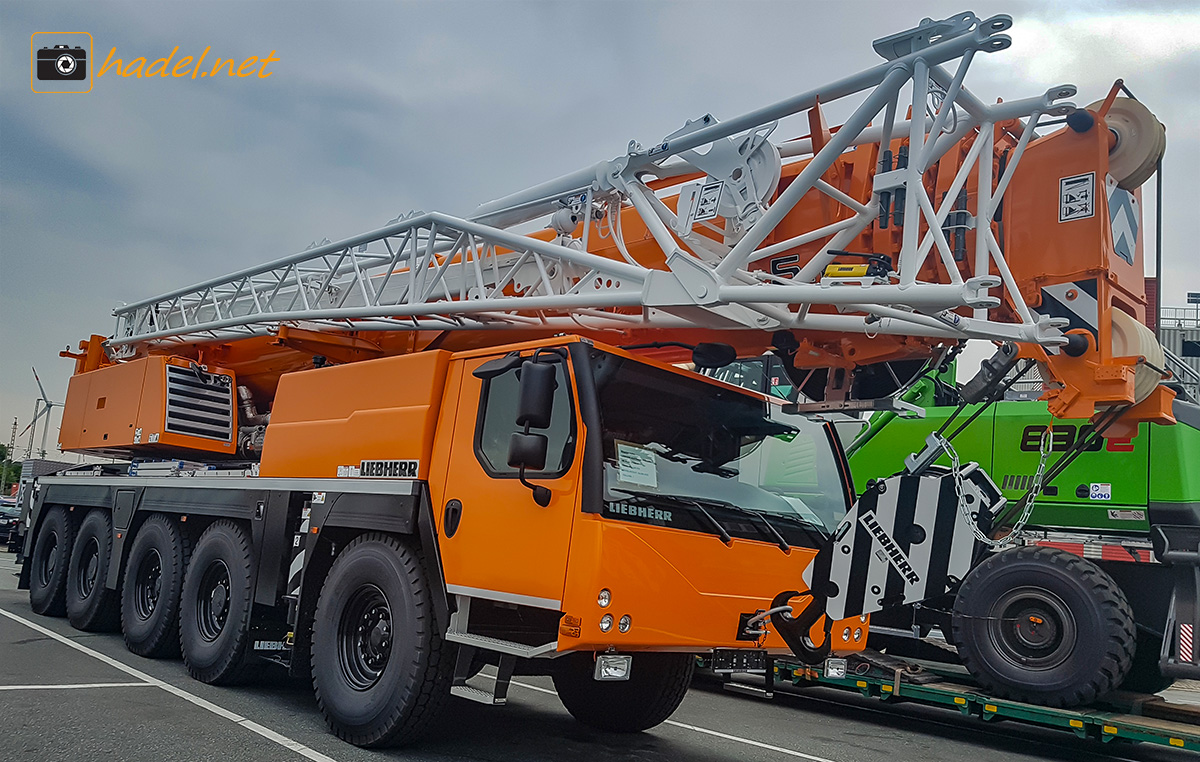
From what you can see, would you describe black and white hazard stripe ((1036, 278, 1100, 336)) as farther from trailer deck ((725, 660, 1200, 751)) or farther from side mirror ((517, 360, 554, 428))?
side mirror ((517, 360, 554, 428))

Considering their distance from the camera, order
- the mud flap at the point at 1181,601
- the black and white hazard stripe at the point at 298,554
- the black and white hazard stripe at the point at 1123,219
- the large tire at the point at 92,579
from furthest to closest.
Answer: the large tire at the point at 92,579, the mud flap at the point at 1181,601, the black and white hazard stripe at the point at 298,554, the black and white hazard stripe at the point at 1123,219

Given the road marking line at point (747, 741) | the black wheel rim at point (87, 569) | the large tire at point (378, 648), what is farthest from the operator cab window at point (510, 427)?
the black wheel rim at point (87, 569)

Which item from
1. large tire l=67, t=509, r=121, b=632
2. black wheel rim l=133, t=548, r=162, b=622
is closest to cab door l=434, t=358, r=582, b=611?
black wheel rim l=133, t=548, r=162, b=622

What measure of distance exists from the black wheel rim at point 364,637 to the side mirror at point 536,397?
5.45ft

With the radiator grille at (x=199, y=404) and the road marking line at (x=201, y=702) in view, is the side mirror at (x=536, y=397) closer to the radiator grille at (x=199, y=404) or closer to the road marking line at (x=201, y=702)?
the road marking line at (x=201, y=702)

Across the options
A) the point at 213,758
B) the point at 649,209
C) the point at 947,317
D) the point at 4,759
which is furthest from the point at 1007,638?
the point at 4,759

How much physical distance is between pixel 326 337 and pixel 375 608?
2.75 metres

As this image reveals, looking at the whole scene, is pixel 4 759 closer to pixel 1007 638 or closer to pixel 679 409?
pixel 679 409

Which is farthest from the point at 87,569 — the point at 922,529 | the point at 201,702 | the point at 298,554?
the point at 922,529

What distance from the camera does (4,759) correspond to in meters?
4.78

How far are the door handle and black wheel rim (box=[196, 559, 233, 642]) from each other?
9.49 feet

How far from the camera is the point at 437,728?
20.1 feet

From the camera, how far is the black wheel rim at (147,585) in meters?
8.53

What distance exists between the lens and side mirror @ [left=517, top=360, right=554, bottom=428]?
4.71 meters
